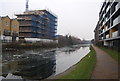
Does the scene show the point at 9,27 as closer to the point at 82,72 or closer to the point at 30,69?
the point at 30,69

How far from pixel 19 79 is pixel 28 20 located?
6334cm

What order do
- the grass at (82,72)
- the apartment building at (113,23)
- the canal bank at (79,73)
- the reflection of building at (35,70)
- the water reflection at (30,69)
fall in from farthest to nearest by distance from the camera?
1. the apartment building at (113,23)
2. the water reflection at (30,69)
3. the reflection of building at (35,70)
4. the canal bank at (79,73)
5. the grass at (82,72)

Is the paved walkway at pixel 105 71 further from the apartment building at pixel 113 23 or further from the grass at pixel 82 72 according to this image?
the apartment building at pixel 113 23

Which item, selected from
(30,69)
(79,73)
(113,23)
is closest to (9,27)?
(113,23)

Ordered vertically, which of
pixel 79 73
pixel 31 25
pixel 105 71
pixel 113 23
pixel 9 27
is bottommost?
pixel 79 73

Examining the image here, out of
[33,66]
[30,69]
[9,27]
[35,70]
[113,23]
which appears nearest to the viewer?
[35,70]

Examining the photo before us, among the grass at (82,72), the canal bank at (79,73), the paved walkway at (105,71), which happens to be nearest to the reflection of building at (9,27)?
the canal bank at (79,73)

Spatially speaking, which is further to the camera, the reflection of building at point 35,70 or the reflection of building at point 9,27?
the reflection of building at point 9,27

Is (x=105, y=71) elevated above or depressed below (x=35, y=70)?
above

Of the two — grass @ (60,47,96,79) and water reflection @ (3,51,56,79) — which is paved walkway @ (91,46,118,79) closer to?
grass @ (60,47,96,79)

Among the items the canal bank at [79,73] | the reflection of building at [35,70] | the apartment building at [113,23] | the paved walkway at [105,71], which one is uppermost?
the apartment building at [113,23]

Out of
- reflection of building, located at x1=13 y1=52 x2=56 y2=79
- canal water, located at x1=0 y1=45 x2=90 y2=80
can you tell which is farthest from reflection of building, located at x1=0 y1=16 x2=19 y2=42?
reflection of building, located at x1=13 y1=52 x2=56 y2=79

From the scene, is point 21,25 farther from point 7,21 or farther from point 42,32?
point 42,32

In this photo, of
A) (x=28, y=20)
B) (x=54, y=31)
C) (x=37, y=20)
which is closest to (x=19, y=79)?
(x=28, y=20)
